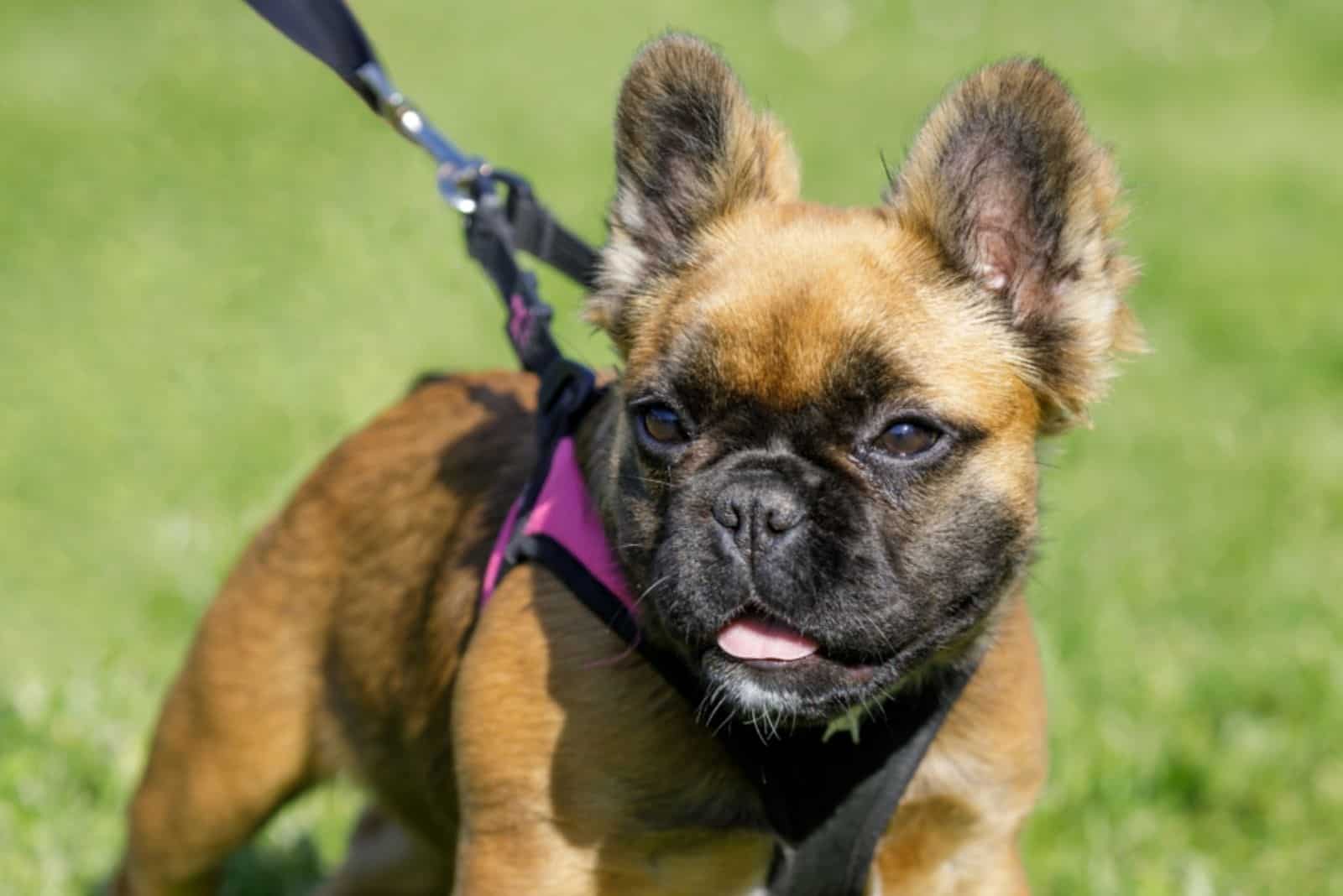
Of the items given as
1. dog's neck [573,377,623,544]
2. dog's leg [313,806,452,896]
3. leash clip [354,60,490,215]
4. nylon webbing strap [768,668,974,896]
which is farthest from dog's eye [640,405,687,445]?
dog's leg [313,806,452,896]

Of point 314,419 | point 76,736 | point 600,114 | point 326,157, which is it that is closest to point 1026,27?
point 600,114

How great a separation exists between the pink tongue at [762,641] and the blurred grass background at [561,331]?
0.83 metres

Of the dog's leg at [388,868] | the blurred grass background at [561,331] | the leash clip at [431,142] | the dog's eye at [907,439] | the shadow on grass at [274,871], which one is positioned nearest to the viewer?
the dog's eye at [907,439]

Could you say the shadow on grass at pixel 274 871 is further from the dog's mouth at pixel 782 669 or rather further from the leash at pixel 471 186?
the dog's mouth at pixel 782 669

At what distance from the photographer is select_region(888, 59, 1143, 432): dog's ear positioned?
3586 mm

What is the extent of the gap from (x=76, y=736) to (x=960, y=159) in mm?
3639

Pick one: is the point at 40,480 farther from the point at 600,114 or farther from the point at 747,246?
the point at 600,114

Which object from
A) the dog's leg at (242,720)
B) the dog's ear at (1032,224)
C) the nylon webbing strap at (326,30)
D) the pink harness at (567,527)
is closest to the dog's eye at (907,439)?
the dog's ear at (1032,224)

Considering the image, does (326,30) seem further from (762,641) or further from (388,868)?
(388,868)

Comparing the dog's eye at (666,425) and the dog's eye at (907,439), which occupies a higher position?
the dog's eye at (666,425)

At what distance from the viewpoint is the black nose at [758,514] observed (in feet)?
10.9

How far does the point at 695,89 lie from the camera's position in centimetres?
383

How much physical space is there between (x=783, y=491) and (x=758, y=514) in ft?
0.22

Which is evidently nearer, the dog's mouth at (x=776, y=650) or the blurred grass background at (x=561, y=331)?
the dog's mouth at (x=776, y=650)
